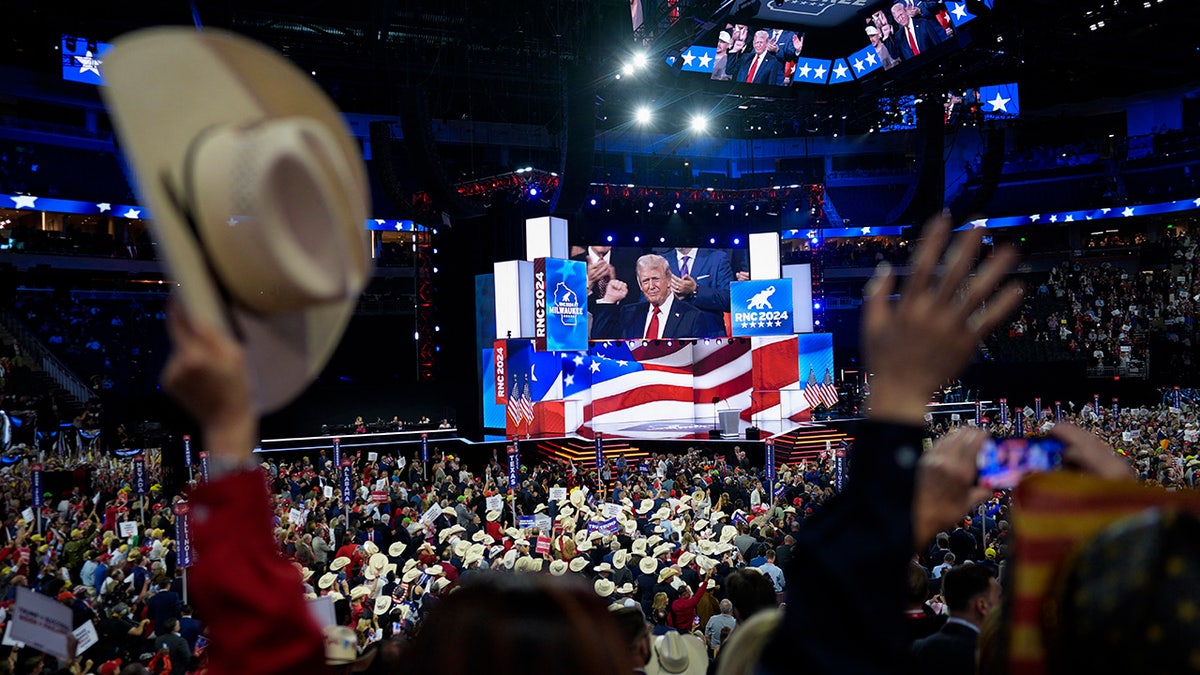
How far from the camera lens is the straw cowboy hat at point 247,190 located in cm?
139

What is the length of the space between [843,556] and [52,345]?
32309 mm

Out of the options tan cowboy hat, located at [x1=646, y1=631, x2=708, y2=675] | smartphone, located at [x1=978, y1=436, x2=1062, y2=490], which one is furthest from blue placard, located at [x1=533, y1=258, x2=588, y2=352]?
smartphone, located at [x1=978, y1=436, x2=1062, y2=490]

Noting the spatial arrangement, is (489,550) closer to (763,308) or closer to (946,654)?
(946,654)

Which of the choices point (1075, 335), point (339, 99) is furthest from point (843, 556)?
point (1075, 335)

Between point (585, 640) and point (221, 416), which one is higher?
point (221, 416)

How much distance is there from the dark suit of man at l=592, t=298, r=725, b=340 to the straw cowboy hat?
2805cm

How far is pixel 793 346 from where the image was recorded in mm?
29328

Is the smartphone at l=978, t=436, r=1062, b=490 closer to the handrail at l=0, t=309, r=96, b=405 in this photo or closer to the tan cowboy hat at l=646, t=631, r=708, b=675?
the tan cowboy hat at l=646, t=631, r=708, b=675

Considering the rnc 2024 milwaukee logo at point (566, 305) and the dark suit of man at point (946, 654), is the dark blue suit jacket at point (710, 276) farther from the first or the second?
the dark suit of man at point (946, 654)

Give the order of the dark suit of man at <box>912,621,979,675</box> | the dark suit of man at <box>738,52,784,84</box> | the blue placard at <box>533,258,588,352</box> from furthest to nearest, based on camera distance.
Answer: the blue placard at <box>533,258,588,352</box>, the dark suit of man at <box>738,52,784,84</box>, the dark suit of man at <box>912,621,979,675</box>

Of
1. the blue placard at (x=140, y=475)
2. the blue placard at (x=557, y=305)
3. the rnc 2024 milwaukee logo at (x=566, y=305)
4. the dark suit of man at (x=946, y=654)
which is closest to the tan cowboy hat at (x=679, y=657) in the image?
the dark suit of man at (x=946, y=654)

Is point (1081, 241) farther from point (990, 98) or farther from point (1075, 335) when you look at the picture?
point (990, 98)

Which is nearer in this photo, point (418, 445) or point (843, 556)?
point (843, 556)

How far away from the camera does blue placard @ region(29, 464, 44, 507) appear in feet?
37.9
